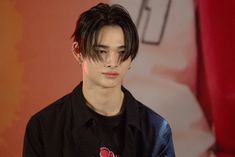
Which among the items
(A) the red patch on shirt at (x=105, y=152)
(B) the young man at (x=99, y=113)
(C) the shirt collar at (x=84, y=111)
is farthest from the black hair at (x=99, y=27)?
(A) the red patch on shirt at (x=105, y=152)

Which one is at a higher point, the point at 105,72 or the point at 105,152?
the point at 105,72

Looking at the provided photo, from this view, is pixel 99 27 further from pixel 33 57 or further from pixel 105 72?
pixel 33 57

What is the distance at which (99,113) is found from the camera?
102 cm

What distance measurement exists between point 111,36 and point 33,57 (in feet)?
1.35

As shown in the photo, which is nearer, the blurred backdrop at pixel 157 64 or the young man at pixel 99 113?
the young man at pixel 99 113

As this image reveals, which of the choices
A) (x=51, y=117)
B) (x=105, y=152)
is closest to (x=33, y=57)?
(x=51, y=117)

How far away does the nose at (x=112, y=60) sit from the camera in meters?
0.99

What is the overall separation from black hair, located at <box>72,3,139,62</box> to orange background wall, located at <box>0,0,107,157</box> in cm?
31

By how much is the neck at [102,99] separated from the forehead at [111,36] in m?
0.11

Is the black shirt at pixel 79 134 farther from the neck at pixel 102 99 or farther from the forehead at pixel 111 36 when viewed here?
the forehead at pixel 111 36

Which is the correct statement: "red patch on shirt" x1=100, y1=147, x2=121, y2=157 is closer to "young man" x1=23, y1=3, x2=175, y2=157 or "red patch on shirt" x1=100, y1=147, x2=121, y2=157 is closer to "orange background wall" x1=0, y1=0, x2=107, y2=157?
"young man" x1=23, y1=3, x2=175, y2=157

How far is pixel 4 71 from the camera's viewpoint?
1.32 m

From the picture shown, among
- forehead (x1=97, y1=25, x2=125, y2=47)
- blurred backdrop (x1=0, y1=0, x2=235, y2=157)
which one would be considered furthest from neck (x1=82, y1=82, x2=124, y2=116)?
blurred backdrop (x1=0, y1=0, x2=235, y2=157)

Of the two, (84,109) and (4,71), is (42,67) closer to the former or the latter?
(4,71)
